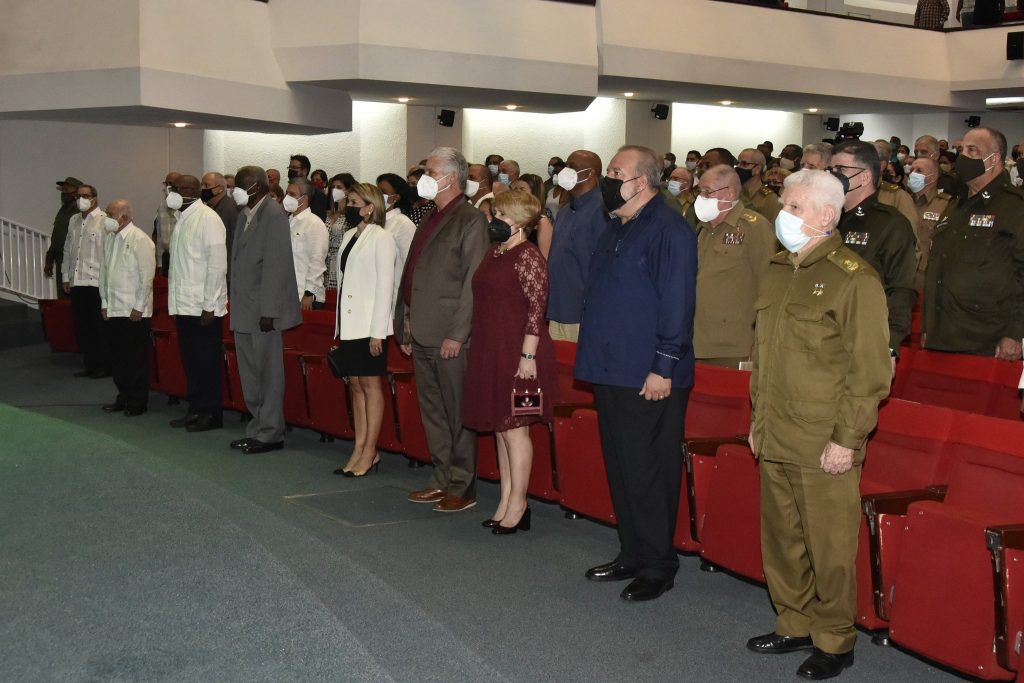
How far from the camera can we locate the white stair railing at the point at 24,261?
13656 millimetres

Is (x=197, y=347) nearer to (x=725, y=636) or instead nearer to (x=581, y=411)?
(x=581, y=411)

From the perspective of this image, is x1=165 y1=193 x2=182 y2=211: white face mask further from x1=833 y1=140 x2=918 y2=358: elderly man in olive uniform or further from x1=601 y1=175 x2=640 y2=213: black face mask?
x1=833 y1=140 x2=918 y2=358: elderly man in olive uniform

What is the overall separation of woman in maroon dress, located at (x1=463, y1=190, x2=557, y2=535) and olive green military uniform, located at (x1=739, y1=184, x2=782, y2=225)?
2400 millimetres

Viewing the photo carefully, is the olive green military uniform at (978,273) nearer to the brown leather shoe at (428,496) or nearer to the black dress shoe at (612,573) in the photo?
the black dress shoe at (612,573)

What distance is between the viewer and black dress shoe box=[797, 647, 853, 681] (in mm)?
3615

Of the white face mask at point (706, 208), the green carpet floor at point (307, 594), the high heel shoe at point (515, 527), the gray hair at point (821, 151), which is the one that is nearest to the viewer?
the green carpet floor at point (307, 594)

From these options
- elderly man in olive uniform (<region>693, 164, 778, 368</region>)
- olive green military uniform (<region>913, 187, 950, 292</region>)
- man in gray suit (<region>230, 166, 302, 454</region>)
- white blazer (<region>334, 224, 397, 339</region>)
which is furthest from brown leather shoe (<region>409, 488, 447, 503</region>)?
olive green military uniform (<region>913, 187, 950, 292</region>)

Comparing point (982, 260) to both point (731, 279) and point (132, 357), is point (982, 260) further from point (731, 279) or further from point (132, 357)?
point (132, 357)

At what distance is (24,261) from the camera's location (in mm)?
13914

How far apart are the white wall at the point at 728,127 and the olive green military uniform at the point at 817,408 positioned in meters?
14.7

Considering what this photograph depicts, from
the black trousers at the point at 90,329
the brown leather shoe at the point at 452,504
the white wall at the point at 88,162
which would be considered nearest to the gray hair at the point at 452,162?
the brown leather shoe at the point at 452,504

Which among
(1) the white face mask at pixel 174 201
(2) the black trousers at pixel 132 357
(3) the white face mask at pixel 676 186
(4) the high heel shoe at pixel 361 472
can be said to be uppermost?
(3) the white face mask at pixel 676 186

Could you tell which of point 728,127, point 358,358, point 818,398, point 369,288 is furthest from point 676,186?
point 728,127

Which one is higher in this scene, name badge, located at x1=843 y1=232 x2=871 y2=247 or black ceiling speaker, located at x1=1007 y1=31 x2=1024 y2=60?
black ceiling speaker, located at x1=1007 y1=31 x2=1024 y2=60
